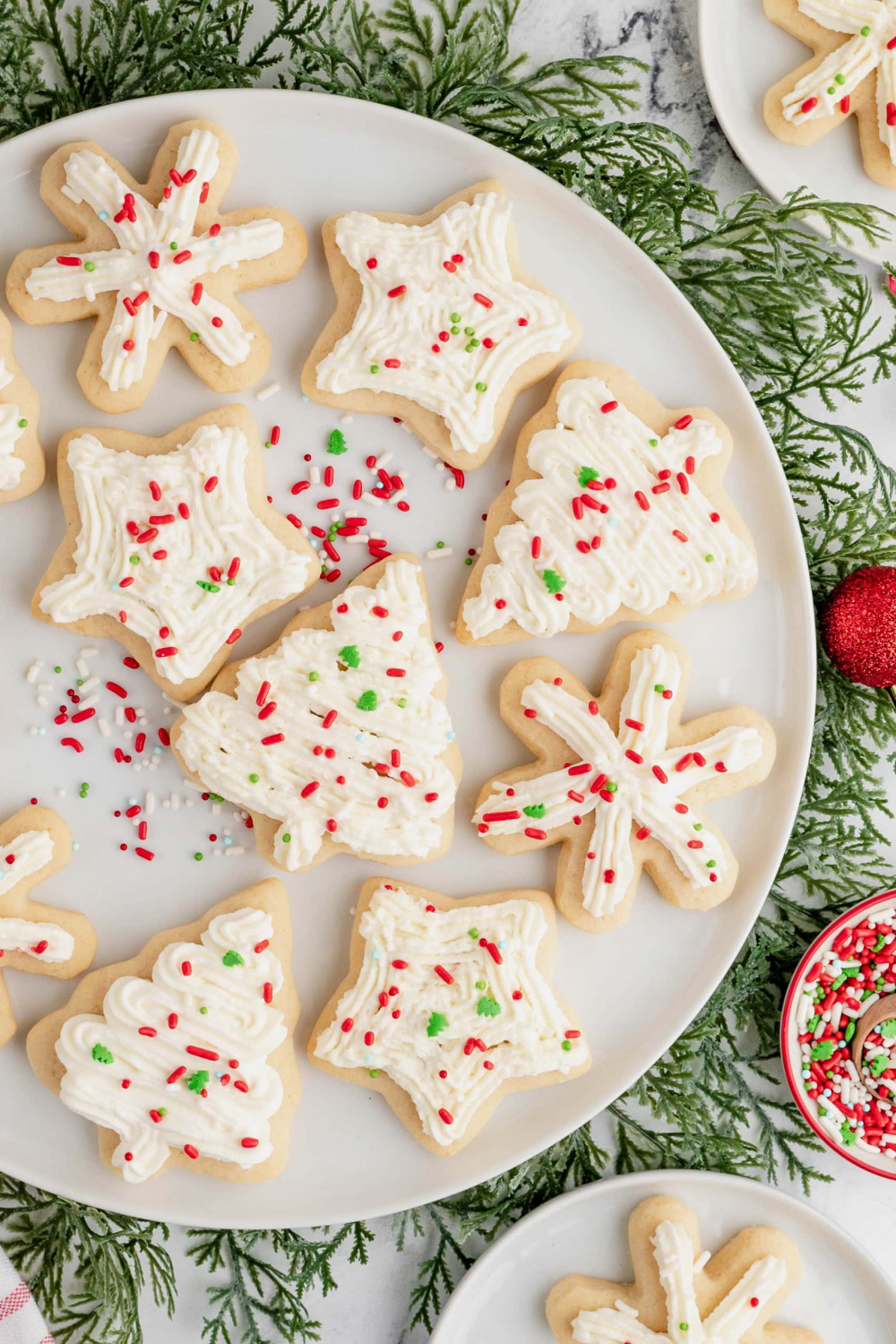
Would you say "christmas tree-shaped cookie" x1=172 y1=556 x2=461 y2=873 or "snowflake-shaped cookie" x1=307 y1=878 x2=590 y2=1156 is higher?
"christmas tree-shaped cookie" x1=172 y1=556 x2=461 y2=873

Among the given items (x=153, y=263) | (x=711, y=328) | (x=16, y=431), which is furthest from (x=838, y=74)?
(x=16, y=431)

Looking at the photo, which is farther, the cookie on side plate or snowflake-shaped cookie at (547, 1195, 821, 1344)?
snowflake-shaped cookie at (547, 1195, 821, 1344)

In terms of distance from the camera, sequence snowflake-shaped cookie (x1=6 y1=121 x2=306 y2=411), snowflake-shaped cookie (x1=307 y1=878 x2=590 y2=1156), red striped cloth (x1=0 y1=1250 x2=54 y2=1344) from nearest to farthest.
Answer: snowflake-shaped cookie (x1=6 y1=121 x2=306 y2=411) < snowflake-shaped cookie (x1=307 y1=878 x2=590 y2=1156) < red striped cloth (x1=0 y1=1250 x2=54 y2=1344)

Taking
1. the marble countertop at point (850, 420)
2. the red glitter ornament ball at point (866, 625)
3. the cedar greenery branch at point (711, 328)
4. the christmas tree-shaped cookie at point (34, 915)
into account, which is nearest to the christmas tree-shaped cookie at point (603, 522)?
the red glitter ornament ball at point (866, 625)

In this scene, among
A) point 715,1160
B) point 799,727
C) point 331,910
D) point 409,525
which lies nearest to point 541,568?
point 409,525

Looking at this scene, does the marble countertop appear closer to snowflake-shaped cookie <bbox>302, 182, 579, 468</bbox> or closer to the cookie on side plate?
snowflake-shaped cookie <bbox>302, 182, 579, 468</bbox>

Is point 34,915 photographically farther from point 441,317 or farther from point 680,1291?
point 680,1291

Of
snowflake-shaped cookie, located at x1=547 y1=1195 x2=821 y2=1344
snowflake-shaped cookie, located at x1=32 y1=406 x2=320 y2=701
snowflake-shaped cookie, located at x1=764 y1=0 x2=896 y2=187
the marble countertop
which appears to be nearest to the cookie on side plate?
snowflake-shaped cookie, located at x1=32 y1=406 x2=320 y2=701

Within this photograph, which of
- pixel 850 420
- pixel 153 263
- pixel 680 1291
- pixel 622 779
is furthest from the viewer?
pixel 850 420
